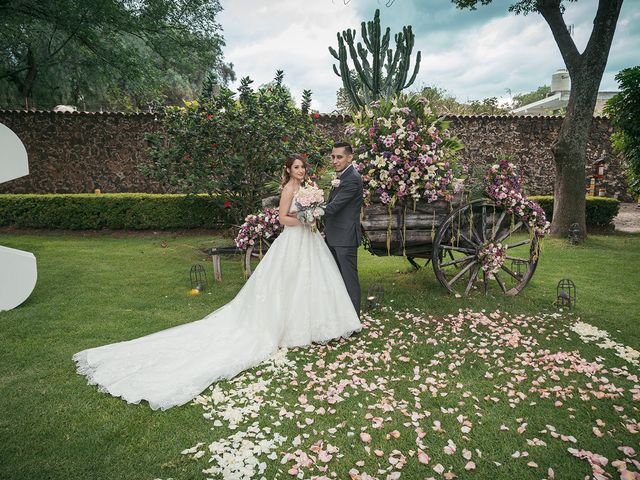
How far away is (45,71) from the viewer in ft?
56.9

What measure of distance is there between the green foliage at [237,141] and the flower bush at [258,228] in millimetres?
2073

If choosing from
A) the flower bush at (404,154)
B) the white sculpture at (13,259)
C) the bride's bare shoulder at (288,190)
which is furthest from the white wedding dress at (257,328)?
the white sculpture at (13,259)

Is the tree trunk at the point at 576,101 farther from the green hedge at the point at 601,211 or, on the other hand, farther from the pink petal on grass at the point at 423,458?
the pink petal on grass at the point at 423,458

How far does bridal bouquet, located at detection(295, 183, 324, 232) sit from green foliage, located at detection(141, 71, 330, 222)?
341 cm

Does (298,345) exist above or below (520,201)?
below

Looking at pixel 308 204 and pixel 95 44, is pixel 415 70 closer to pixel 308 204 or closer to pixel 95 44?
pixel 308 204

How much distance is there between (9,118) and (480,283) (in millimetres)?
15750

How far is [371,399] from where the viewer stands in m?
3.36

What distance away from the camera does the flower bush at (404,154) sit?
5.02 m

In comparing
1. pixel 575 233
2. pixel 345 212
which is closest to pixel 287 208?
pixel 345 212

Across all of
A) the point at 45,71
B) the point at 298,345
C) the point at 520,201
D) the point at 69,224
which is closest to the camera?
the point at 298,345

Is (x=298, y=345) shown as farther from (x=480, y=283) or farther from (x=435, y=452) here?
(x=480, y=283)

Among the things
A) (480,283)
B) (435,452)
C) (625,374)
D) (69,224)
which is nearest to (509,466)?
(435,452)

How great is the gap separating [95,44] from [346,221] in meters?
12.9
